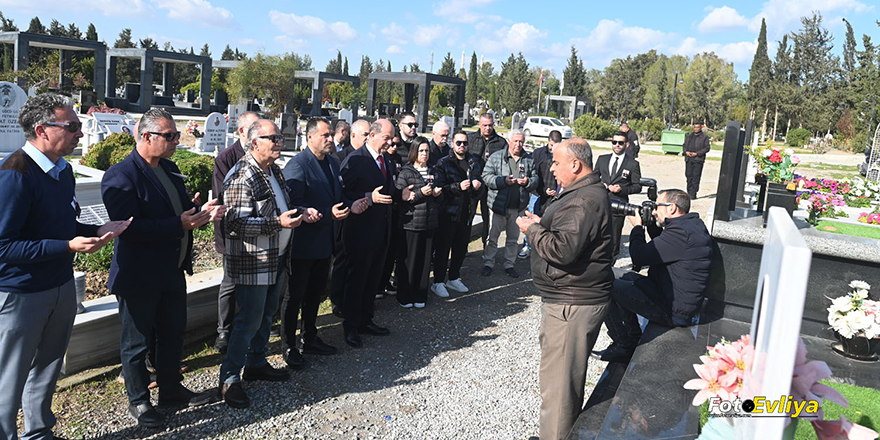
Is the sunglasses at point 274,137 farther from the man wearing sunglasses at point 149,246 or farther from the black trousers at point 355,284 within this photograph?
the black trousers at point 355,284

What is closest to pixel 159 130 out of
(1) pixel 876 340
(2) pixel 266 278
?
(2) pixel 266 278

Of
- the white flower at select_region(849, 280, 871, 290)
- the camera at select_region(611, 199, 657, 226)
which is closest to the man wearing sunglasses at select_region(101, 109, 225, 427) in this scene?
the camera at select_region(611, 199, 657, 226)

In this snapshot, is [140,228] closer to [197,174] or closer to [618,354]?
[618,354]

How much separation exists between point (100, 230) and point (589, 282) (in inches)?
103

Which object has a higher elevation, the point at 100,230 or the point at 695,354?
the point at 100,230

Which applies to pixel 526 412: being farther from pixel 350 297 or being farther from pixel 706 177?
pixel 706 177

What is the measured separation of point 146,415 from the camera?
12.1ft

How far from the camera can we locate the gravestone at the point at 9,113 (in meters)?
9.80

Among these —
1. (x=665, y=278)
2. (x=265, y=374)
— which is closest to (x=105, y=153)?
(x=265, y=374)

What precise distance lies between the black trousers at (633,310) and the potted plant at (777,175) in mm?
1475

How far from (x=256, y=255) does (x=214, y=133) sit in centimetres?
1097

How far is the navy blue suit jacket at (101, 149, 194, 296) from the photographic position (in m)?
3.44

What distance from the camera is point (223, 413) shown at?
13.0 feet

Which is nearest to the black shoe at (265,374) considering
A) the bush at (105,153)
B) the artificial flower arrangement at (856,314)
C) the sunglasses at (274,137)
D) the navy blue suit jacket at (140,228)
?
the navy blue suit jacket at (140,228)
